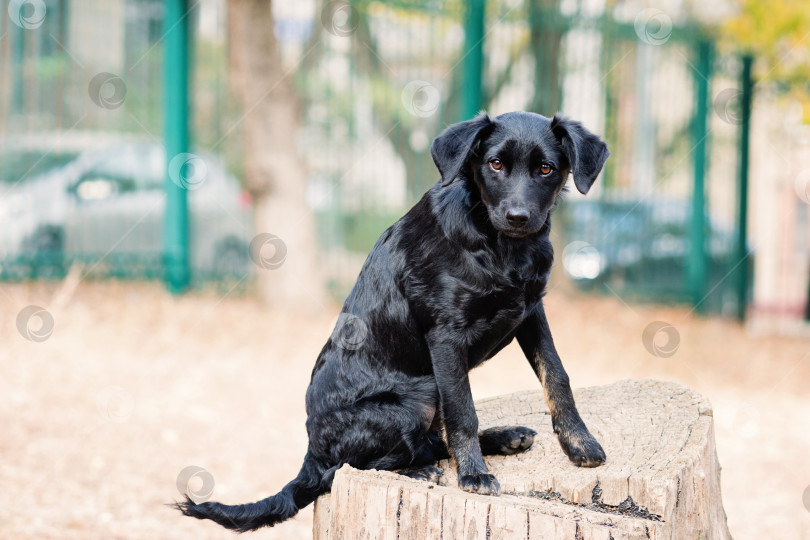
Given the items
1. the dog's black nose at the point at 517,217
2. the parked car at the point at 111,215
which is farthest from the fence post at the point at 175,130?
the dog's black nose at the point at 517,217

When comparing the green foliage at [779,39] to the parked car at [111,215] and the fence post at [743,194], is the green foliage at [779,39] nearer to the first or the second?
the fence post at [743,194]

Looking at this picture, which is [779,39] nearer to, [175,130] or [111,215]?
[175,130]

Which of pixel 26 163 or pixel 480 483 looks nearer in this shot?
pixel 480 483

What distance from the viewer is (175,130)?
399 inches

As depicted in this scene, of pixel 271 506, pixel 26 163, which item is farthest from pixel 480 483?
pixel 26 163

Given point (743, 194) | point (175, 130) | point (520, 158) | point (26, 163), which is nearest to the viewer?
point (520, 158)

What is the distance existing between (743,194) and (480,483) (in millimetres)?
10238

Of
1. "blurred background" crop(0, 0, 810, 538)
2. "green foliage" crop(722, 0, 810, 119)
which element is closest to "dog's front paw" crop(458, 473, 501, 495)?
"blurred background" crop(0, 0, 810, 538)

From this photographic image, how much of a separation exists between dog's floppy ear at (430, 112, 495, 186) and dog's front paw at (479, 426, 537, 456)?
1.05 metres

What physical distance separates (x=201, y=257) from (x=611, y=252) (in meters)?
5.59

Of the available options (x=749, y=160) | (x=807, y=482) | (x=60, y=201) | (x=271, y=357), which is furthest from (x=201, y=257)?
(x=749, y=160)

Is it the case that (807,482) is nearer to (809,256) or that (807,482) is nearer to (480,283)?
(480,283)

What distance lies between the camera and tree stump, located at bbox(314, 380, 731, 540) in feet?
9.00

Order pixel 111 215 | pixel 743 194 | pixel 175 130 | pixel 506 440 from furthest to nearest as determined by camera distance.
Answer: pixel 743 194
pixel 175 130
pixel 111 215
pixel 506 440
